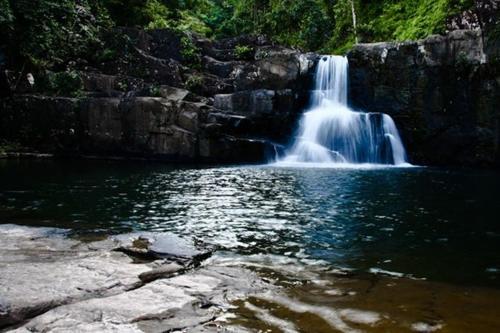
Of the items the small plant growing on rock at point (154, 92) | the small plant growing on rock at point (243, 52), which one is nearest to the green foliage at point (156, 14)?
the small plant growing on rock at point (243, 52)

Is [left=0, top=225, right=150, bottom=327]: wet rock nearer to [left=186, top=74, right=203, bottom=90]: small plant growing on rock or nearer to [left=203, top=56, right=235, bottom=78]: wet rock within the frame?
[left=186, top=74, right=203, bottom=90]: small plant growing on rock

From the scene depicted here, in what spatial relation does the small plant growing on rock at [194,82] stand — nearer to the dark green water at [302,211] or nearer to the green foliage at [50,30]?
the green foliage at [50,30]

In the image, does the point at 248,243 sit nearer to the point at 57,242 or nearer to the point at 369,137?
the point at 57,242

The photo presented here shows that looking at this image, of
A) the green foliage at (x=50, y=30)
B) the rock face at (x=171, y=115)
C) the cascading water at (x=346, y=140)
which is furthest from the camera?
the rock face at (x=171, y=115)

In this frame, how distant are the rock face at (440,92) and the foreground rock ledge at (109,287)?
70.9ft

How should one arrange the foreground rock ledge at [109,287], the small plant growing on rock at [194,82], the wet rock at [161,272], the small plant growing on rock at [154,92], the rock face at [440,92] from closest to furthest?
the foreground rock ledge at [109,287] < the wet rock at [161,272] < the rock face at [440,92] < the small plant growing on rock at [154,92] < the small plant growing on rock at [194,82]

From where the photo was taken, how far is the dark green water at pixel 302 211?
859 centimetres

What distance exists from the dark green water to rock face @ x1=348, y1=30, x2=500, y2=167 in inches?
207

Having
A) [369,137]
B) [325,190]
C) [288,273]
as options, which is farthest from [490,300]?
[369,137]

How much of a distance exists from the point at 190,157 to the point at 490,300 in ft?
71.0

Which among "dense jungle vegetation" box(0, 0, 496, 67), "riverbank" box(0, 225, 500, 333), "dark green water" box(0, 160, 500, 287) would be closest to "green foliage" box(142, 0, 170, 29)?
"dense jungle vegetation" box(0, 0, 496, 67)

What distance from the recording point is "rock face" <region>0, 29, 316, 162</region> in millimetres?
26656

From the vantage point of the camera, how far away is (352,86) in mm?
28516

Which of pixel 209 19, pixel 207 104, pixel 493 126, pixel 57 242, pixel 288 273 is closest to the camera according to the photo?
pixel 288 273
